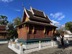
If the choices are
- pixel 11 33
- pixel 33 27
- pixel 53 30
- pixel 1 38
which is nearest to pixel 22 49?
pixel 33 27

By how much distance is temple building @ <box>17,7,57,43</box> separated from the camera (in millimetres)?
17688

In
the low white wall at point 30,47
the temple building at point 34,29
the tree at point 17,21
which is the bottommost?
the low white wall at point 30,47

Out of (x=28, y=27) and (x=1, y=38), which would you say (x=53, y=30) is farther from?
(x=1, y=38)

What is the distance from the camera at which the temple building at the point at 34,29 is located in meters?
17.7

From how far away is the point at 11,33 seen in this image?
3778 cm

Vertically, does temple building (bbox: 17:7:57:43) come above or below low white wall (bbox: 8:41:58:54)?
above

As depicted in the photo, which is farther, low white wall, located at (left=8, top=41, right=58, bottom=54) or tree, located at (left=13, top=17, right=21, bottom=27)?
tree, located at (left=13, top=17, right=21, bottom=27)

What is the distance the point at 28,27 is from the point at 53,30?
21.1 feet

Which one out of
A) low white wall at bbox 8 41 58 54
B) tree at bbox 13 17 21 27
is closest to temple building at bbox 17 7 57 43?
low white wall at bbox 8 41 58 54

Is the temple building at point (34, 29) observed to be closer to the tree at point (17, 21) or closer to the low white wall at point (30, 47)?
the low white wall at point (30, 47)

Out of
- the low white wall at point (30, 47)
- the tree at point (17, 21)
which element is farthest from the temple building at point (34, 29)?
the tree at point (17, 21)

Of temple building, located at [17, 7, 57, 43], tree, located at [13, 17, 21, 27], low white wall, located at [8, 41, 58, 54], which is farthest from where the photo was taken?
tree, located at [13, 17, 21, 27]

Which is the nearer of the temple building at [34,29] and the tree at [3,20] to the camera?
the temple building at [34,29]

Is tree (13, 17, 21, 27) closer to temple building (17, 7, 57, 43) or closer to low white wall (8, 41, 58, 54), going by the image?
temple building (17, 7, 57, 43)
